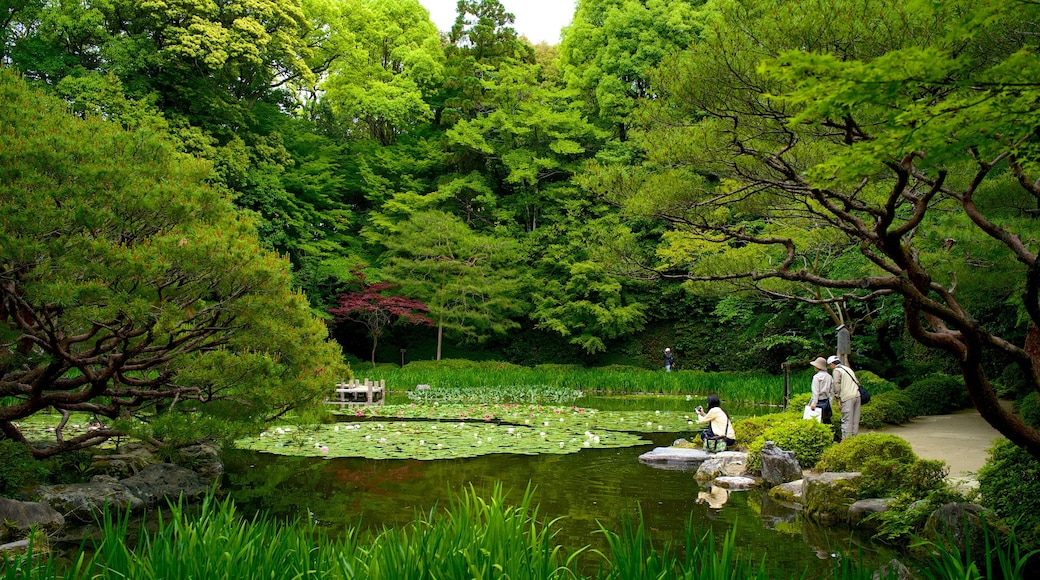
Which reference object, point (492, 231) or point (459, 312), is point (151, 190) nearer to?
point (459, 312)

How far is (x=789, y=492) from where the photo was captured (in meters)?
7.20

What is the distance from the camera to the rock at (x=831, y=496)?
6.30 meters

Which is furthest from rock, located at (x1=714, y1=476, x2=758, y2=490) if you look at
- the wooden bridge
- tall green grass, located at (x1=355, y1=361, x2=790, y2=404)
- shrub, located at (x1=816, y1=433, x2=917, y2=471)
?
the wooden bridge

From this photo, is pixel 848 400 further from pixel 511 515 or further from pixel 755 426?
pixel 511 515

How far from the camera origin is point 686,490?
7469 mm

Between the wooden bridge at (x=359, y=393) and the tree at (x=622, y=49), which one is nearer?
the wooden bridge at (x=359, y=393)

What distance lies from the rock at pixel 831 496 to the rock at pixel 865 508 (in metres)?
0.08

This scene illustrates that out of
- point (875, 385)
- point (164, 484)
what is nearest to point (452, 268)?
point (875, 385)

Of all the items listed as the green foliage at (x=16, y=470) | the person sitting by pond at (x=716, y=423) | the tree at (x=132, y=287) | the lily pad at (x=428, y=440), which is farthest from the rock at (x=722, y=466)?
the green foliage at (x=16, y=470)

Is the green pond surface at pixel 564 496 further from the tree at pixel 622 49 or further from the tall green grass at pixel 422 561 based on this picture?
the tree at pixel 622 49

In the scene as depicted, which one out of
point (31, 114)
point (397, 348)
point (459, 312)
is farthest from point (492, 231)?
point (31, 114)

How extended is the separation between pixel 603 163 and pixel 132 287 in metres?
12.0

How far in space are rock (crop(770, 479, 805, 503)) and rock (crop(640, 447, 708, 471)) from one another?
1523 mm

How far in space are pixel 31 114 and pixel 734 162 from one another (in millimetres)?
6267
